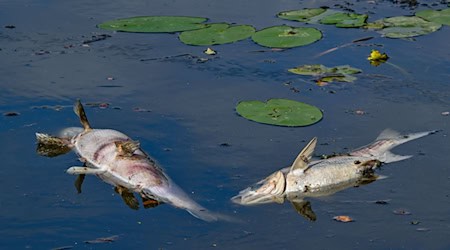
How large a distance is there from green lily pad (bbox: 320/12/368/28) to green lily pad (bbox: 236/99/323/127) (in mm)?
2059

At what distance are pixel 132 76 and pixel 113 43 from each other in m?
0.91

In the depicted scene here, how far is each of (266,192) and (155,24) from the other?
3650mm

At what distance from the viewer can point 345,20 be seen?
28.1 feet

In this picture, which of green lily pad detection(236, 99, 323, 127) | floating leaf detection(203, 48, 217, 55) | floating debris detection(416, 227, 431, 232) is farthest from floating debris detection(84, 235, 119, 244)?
floating leaf detection(203, 48, 217, 55)

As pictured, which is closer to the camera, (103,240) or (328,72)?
(103,240)

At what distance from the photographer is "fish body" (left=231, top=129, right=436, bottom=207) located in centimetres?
526

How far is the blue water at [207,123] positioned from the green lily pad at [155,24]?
0.13 meters

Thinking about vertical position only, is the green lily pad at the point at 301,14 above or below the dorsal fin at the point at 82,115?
below

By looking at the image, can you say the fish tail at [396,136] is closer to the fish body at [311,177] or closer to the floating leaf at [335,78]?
the fish body at [311,177]

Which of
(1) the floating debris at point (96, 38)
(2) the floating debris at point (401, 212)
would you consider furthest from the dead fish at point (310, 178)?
(1) the floating debris at point (96, 38)

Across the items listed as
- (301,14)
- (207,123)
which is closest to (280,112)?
(207,123)

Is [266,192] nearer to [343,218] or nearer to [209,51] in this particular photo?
[343,218]

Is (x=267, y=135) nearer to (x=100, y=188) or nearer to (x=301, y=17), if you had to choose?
(x=100, y=188)

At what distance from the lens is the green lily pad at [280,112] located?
6.37m
